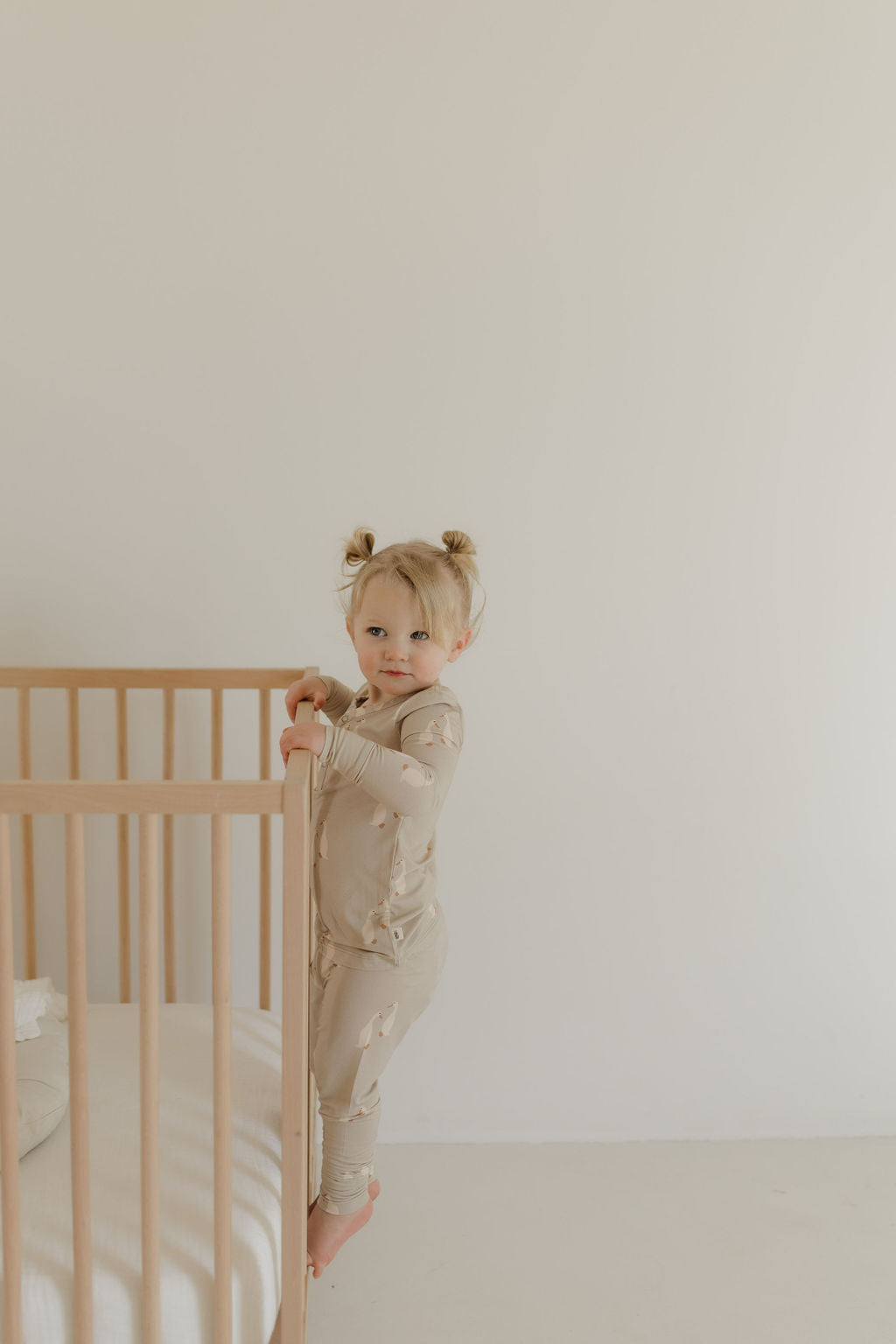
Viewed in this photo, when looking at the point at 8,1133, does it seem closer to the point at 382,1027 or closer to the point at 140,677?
the point at 382,1027

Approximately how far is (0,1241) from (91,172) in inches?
54.2

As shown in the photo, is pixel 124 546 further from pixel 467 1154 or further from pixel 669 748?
pixel 467 1154

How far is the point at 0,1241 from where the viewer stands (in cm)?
90

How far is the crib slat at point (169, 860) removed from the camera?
1499mm

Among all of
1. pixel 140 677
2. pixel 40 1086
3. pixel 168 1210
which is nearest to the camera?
pixel 168 1210

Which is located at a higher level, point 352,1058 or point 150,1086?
point 150,1086

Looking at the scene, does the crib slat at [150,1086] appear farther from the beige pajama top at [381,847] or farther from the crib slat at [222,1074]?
the beige pajama top at [381,847]

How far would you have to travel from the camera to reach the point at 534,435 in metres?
1.64

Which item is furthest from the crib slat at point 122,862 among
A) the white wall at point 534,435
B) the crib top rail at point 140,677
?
the white wall at point 534,435

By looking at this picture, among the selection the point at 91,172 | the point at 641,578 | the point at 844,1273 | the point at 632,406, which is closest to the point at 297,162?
the point at 91,172

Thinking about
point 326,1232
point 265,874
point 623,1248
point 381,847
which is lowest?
point 623,1248

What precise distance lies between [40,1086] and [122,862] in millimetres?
478

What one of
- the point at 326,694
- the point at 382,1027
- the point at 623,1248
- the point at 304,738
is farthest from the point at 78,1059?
the point at 623,1248

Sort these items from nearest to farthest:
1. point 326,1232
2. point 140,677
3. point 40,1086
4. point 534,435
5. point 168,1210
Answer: point 168,1210 < point 40,1086 < point 326,1232 < point 140,677 < point 534,435
